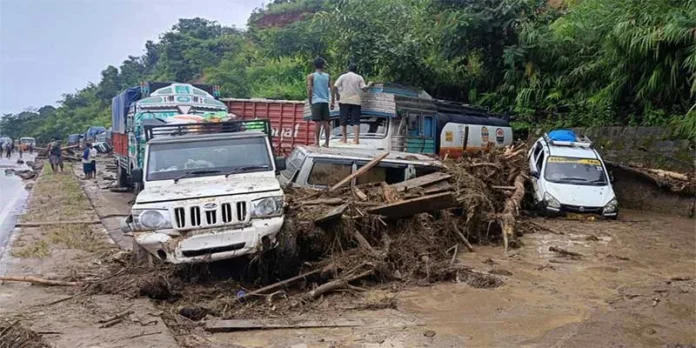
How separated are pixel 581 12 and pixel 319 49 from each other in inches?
448

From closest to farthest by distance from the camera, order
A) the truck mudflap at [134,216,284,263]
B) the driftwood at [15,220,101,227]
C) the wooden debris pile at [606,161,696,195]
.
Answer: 1. the truck mudflap at [134,216,284,263]
2. the driftwood at [15,220,101,227]
3. the wooden debris pile at [606,161,696,195]

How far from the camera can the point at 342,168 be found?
9.36 metres

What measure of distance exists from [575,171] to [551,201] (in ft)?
3.86

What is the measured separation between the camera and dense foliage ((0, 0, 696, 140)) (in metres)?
15.4

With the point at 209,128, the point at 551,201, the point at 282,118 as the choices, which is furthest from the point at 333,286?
the point at 282,118

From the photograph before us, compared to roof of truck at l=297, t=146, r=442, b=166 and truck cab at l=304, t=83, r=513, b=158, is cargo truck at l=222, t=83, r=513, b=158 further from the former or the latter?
roof of truck at l=297, t=146, r=442, b=166

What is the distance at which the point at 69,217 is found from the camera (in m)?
12.7

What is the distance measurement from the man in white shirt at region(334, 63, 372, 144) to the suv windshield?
187 inches

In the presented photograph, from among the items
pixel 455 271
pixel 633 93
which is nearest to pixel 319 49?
pixel 633 93

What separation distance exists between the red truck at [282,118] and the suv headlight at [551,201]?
25.9ft

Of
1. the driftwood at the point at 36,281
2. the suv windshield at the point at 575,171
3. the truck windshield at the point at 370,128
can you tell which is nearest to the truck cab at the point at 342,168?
the truck windshield at the point at 370,128

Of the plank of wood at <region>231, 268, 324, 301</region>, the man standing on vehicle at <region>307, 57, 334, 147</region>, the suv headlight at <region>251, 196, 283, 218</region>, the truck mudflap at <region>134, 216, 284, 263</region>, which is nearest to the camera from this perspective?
the truck mudflap at <region>134, 216, 284, 263</region>

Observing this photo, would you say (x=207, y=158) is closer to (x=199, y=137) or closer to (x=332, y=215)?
(x=199, y=137)

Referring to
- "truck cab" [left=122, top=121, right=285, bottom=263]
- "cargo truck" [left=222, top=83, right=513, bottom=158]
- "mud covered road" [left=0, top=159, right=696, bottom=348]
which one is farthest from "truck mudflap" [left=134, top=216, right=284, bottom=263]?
"cargo truck" [left=222, top=83, right=513, bottom=158]
